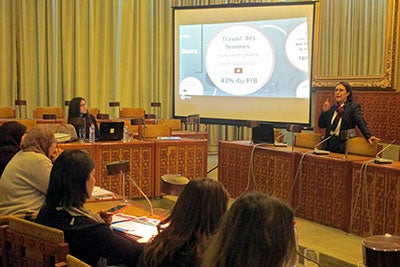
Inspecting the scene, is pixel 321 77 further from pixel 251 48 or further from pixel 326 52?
pixel 251 48

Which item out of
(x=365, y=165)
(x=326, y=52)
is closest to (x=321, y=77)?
(x=326, y=52)

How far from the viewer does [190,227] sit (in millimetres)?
1922

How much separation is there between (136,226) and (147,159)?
3339mm

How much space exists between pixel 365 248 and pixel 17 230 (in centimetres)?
151

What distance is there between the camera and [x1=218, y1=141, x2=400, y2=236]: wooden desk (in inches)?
182

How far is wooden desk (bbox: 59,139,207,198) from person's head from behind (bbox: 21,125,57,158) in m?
2.30

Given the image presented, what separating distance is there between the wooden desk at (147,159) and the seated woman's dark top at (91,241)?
346cm

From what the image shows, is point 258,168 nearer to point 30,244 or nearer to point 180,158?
point 180,158

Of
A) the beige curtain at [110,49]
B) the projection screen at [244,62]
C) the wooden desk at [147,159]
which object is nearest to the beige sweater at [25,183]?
the wooden desk at [147,159]

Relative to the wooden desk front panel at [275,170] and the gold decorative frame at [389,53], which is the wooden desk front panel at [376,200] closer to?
the wooden desk front panel at [275,170]

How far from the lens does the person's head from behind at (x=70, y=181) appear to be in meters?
2.45

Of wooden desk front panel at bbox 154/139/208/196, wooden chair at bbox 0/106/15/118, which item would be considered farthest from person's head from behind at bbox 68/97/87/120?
wooden chair at bbox 0/106/15/118

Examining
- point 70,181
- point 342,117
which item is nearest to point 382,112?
point 342,117

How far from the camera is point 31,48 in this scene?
977 cm
